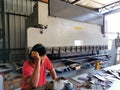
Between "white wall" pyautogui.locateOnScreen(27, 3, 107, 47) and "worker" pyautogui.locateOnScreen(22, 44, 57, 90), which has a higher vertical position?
"white wall" pyautogui.locateOnScreen(27, 3, 107, 47)

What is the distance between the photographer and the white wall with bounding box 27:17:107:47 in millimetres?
2105

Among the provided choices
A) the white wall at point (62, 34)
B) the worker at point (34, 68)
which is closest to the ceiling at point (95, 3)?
the white wall at point (62, 34)

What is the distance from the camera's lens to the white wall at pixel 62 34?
6.91ft

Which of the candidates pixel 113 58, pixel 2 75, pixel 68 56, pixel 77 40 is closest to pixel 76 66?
pixel 68 56

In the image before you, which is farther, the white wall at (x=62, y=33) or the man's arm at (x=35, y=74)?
the white wall at (x=62, y=33)

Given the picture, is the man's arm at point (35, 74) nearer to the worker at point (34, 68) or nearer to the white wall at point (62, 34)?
the worker at point (34, 68)

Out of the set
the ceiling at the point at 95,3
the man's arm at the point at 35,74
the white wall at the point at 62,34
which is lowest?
the man's arm at the point at 35,74

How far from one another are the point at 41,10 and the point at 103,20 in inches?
78.2

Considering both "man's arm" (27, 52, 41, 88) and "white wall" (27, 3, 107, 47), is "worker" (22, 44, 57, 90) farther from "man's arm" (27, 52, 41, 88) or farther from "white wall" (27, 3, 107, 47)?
"white wall" (27, 3, 107, 47)

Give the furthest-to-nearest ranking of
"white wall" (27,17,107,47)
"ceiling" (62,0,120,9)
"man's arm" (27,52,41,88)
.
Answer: "ceiling" (62,0,120,9) → "white wall" (27,17,107,47) → "man's arm" (27,52,41,88)

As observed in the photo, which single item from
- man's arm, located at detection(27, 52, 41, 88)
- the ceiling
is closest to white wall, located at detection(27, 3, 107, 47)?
man's arm, located at detection(27, 52, 41, 88)

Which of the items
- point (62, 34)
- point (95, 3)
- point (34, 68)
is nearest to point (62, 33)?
point (62, 34)

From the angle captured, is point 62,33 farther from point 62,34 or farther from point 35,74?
point 35,74

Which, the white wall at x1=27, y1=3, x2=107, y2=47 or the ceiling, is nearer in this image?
the white wall at x1=27, y1=3, x2=107, y2=47
